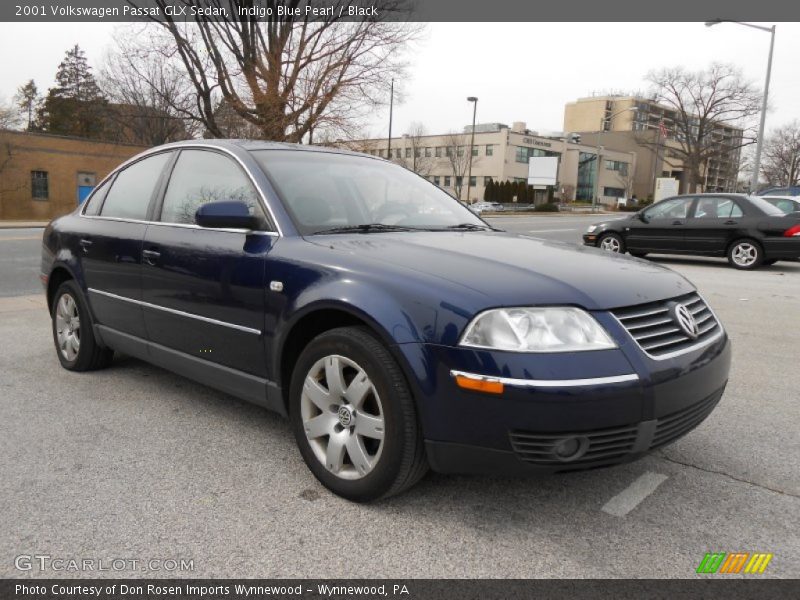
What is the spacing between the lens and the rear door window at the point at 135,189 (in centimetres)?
407

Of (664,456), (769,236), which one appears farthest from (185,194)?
(769,236)

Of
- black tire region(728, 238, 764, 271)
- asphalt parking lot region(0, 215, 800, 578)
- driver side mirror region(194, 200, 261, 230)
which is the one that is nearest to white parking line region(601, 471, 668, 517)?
asphalt parking lot region(0, 215, 800, 578)

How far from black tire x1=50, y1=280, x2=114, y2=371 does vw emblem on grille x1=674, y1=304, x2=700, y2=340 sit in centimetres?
371

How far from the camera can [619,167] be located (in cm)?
9788

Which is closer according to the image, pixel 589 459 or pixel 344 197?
pixel 589 459

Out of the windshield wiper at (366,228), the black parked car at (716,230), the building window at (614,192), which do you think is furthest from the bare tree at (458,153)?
the windshield wiper at (366,228)

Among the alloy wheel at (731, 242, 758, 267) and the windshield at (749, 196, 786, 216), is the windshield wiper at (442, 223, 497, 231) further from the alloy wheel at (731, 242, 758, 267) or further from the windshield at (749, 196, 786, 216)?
the windshield at (749, 196, 786, 216)

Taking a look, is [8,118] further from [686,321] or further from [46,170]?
[686,321]

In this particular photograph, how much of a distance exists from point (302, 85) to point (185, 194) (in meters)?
25.6

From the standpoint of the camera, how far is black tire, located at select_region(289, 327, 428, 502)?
2473mm

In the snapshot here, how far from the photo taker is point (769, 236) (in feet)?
38.6

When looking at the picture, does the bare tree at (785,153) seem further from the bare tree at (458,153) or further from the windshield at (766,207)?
the windshield at (766,207)

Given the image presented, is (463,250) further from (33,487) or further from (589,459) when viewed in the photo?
(33,487)

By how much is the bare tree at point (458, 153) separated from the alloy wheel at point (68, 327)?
7371 centimetres
